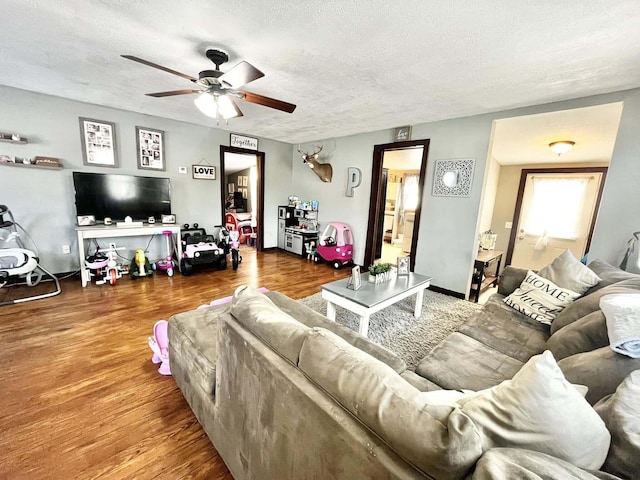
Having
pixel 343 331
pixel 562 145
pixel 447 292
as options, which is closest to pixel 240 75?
pixel 343 331

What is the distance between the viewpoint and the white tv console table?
3434 millimetres

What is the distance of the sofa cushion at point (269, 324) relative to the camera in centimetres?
98

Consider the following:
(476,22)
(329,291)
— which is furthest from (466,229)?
(476,22)

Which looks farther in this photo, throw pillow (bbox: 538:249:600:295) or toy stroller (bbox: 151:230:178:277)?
toy stroller (bbox: 151:230:178:277)

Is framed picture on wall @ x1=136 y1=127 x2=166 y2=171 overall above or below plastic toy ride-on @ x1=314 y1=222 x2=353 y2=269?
above

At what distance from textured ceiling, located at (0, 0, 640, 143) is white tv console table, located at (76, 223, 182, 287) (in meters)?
1.68

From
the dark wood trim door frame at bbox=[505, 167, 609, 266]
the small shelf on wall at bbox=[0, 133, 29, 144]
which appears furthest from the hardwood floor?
the dark wood trim door frame at bbox=[505, 167, 609, 266]

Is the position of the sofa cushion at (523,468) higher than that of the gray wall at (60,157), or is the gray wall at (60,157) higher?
the gray wall at (60,157)

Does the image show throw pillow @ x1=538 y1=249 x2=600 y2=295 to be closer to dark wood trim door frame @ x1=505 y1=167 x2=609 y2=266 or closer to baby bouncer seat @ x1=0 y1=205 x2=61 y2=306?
dark wood trim door frame @ x1=505 y1=167 x2=609 y2=266

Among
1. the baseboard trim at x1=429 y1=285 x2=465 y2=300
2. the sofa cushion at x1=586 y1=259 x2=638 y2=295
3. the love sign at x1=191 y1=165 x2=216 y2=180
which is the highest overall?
the love sign at x1=191 y1=165 x2=216 y2=180

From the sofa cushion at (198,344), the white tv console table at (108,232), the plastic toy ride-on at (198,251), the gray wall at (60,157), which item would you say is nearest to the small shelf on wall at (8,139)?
the gray wall at (60,157)

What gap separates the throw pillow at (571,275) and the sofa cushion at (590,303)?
226 mm

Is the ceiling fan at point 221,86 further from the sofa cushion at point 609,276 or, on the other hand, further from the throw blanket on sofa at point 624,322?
the sofa cushion at point 609,276

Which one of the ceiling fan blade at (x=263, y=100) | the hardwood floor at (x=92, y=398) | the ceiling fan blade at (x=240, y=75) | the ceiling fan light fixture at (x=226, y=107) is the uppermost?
the ceiling fan blade at (x=240, y=75)
